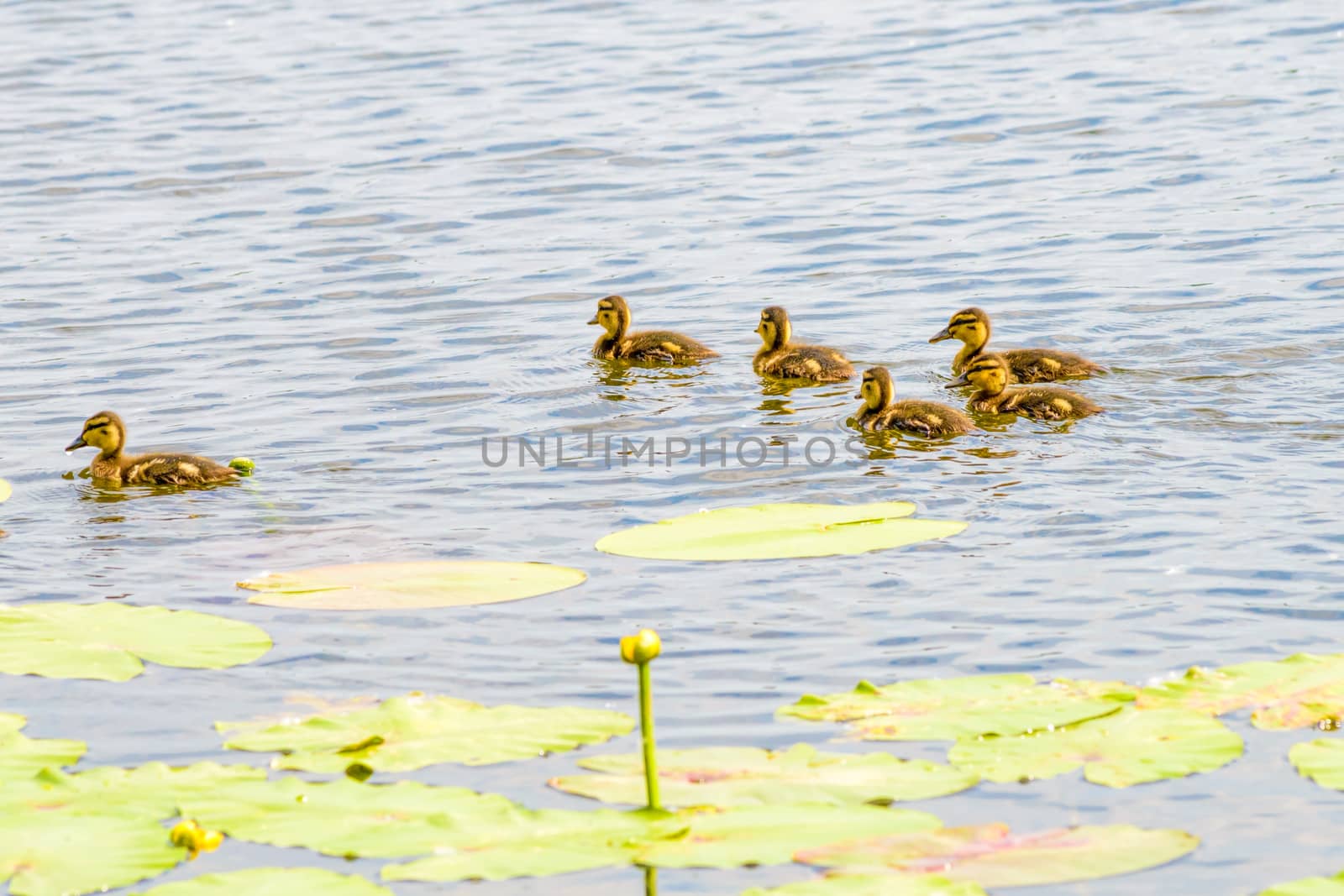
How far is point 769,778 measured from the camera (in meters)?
4.91

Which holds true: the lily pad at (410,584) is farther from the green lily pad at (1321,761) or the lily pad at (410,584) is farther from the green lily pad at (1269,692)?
the green lily pad at (1321,761)

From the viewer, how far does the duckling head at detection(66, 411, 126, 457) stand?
8.83m

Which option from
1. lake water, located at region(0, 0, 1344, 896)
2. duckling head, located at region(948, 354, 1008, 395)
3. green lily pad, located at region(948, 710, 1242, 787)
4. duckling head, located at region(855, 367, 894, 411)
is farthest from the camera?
duckling head, located at region(948, 354, 1008, 395)

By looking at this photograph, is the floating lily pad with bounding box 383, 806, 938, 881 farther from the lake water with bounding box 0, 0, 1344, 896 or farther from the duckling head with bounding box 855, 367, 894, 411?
the duckling head with bounding box 855, 367, 894, 411

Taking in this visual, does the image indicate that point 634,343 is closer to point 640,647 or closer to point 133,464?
point 133,464

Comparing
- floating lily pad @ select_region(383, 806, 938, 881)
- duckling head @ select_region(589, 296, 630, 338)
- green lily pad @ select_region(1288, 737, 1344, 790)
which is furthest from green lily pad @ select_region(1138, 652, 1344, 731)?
duckling head @ select_region(589, 296, 630, 338)

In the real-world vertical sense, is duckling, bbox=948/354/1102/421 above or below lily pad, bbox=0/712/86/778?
above

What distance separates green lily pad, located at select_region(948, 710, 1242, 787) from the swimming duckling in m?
5.10

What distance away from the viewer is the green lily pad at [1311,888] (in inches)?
165

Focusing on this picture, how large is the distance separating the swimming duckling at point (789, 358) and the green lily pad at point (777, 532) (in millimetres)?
2451

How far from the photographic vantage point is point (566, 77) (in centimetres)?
1928

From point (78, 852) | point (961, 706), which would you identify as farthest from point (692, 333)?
point (78, 852)

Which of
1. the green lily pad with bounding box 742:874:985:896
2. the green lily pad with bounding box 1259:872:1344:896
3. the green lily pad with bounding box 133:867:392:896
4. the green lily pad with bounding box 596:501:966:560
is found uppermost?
the green lily pad with bounding box 596:501:966:560

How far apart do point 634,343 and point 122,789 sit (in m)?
6.13
